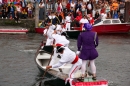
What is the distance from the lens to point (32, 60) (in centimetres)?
2359

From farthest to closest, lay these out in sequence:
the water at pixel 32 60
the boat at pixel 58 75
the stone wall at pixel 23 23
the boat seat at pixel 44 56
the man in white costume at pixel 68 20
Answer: the stone wall at pixel 23 23 → the man in white costume at pixel 68 20 → the boat seat at pixel 44 56 → the water at pixel 32 60 → the boat at pixel 58 75

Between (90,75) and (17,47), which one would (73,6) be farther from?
(90,75)

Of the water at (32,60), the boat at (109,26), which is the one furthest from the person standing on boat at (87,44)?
the boat at (109,26)

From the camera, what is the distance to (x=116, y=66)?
22.0 m

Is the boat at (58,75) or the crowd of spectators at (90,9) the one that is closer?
the boat at (58,75)

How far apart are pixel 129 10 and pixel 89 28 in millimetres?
26786

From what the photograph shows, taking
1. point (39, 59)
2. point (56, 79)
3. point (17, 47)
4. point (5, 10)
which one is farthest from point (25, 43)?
point (56, 79)

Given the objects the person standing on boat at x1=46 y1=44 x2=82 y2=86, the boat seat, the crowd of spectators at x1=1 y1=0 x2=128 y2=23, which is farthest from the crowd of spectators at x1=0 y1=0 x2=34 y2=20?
the person standing on boat at x1=46 y1=44 x2=82 y2=86

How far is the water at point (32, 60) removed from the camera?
1859 cm

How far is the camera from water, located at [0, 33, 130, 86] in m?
18.6

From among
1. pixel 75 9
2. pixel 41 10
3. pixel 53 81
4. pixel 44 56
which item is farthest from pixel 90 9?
pixel 53 81

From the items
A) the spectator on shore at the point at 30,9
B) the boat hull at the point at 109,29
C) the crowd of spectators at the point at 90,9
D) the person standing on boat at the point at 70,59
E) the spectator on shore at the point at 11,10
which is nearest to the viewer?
the person standing on boat at the point at 70,59

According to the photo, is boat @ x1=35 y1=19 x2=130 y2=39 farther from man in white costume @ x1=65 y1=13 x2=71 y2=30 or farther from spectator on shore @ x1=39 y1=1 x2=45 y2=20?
spectator on shore @ x1=39 y1=1 x2=45 y2=20

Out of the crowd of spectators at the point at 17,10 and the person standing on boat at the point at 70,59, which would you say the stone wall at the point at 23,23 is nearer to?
the crowd of spectators at the point at 17,10
